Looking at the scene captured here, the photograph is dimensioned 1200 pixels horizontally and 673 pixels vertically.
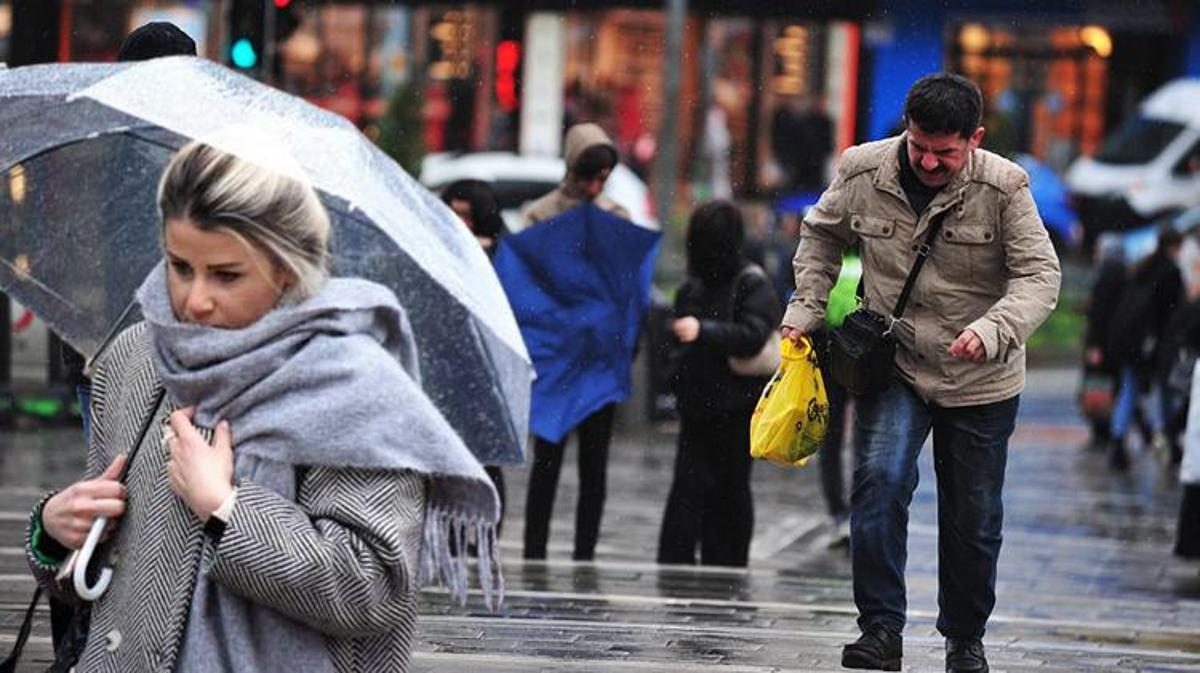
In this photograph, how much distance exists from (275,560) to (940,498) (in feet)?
14.7

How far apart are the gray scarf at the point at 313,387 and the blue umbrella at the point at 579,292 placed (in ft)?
25.4

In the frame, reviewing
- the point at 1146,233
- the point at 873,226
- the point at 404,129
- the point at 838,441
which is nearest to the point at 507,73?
the point at 404,129

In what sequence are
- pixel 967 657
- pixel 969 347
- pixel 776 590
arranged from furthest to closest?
pixel 776 590 → pixel 967 657 → pixel 969 347

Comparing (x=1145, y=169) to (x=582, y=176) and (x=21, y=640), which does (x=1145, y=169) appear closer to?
(x=582, y=176)

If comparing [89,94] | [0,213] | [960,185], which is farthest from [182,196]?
[960,185]

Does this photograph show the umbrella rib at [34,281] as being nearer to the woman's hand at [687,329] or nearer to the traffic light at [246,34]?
the woman's hand at [687,329]

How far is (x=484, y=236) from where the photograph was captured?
38.1 feet

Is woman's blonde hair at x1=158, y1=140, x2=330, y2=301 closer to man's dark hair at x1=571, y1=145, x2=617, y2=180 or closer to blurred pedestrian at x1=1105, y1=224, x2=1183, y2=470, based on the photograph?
man's dark hair at x1=571, y1=145, x2=617, y2=180

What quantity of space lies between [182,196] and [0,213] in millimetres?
2132

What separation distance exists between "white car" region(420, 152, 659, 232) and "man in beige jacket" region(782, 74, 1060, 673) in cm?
1860

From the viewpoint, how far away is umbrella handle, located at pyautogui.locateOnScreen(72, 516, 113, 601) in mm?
3738

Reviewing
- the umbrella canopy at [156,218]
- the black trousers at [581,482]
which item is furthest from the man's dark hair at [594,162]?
the umbrella canopy at [156,218]

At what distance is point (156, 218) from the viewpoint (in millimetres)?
5879

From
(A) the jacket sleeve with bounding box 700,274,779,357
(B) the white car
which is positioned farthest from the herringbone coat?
(B) the white car
